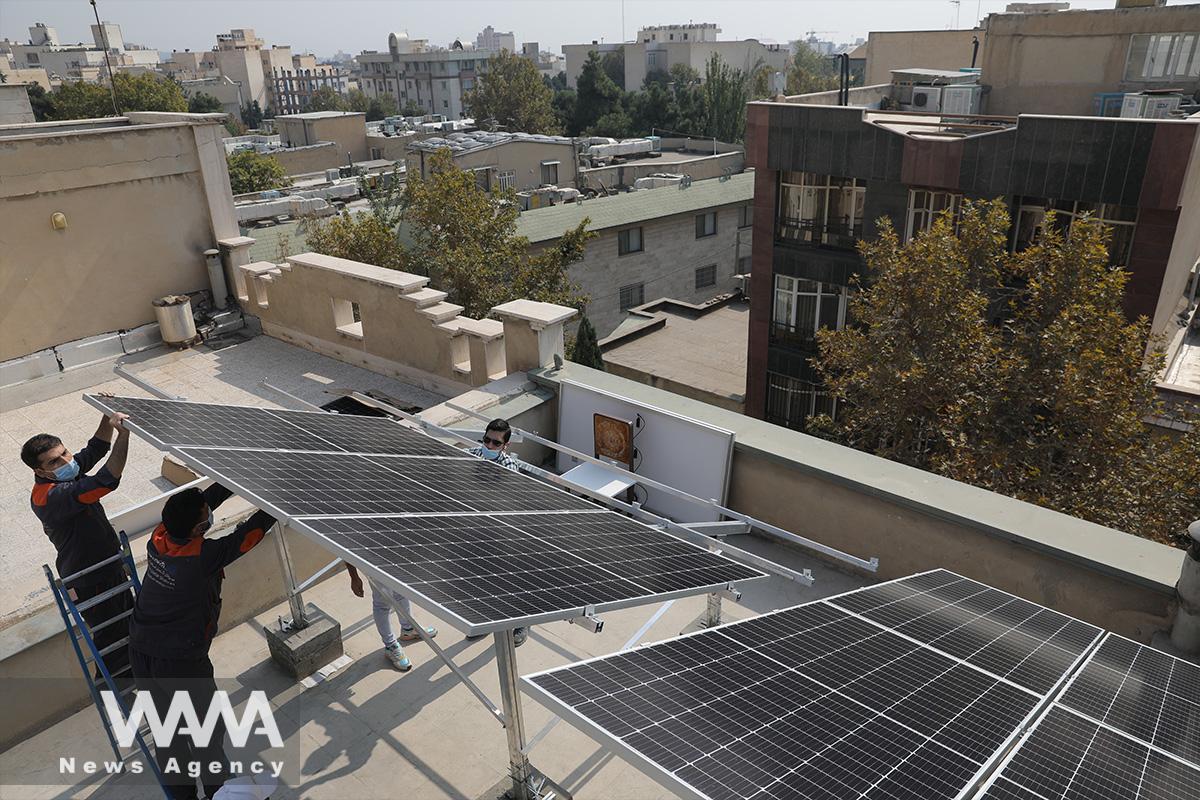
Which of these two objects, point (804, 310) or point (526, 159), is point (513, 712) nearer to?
point (804, 310)

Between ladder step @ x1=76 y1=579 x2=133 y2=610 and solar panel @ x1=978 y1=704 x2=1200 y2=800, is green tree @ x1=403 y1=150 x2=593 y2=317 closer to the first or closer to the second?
ladder step @ x1=76 y1=579 x2=133 y2=610

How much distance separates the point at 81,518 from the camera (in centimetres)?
644

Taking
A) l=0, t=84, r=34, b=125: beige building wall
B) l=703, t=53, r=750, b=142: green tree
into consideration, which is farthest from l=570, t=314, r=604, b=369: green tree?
l=703, t=53, r=750, b=142: green tree

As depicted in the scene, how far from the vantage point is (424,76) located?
181m

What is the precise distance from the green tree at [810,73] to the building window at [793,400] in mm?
92415

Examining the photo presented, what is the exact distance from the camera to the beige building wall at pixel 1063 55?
97.0ft

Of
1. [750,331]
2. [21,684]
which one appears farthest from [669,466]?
[750,331]

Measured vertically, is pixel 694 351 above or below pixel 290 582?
below

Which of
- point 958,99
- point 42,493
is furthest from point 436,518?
point 958,99

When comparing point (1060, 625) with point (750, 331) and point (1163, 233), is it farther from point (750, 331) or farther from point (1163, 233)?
point (750, 331)

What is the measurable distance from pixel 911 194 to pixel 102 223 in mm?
21255

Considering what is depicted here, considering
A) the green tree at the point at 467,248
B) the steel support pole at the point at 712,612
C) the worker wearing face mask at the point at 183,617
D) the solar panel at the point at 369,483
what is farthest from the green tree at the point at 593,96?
the worker wearing face mask at the point at 183,617

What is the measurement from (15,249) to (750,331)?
70.7 ft

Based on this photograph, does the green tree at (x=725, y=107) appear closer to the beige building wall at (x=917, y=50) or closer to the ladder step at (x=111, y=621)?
the beige building wall at (x=917, y=50)
